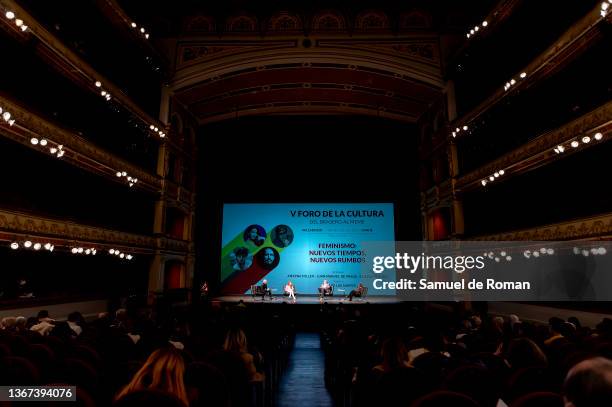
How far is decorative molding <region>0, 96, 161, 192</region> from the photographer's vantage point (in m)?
9.79

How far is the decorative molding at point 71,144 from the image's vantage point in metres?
9.79

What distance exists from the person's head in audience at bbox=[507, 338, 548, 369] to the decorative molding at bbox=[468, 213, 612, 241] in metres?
7.04

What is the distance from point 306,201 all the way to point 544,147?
1223cm

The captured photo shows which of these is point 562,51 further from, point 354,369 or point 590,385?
point 590,385

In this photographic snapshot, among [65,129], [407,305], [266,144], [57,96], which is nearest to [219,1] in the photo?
[266,144]

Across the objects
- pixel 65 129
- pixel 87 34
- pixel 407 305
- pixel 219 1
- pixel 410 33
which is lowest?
pixel 407 305

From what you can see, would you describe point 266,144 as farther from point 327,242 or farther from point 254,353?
point 254,353

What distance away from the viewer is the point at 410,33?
18.3 m

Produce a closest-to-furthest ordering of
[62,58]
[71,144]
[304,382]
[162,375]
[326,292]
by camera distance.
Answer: [162,375], [304,382], [62,58], [71,144], [326,292]

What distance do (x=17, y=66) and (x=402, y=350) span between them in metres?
13.5

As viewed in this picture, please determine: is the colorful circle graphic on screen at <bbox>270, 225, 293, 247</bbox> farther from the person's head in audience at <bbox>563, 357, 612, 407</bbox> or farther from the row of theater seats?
the person's head in audience at <bbox>563, 357, 612, 407</bbox>

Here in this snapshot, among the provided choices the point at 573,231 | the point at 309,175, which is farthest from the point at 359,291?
the point at 573,231

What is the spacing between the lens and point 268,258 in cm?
2036

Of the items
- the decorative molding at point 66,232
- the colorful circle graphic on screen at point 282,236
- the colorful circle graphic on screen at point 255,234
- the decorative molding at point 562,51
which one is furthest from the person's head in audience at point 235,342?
the colorful circle graphic on screen at point 255,234
